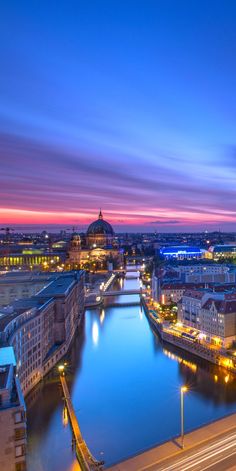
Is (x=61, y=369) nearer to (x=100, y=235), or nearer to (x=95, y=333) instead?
(x=95, y=333)

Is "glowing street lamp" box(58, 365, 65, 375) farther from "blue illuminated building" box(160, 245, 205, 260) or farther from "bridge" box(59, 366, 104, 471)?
"blue illuminated building" box(160, 245, 205, 260)

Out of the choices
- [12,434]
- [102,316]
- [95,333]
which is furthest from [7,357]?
[102,316]

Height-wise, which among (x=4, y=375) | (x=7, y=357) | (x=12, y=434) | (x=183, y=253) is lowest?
(x=183, y=253)

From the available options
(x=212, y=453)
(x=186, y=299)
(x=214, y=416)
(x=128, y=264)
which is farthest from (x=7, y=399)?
A: (x=128, y=264)

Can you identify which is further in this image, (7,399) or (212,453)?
(212,453)

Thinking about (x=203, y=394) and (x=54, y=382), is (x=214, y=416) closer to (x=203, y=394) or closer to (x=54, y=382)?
(x=203, y=394)

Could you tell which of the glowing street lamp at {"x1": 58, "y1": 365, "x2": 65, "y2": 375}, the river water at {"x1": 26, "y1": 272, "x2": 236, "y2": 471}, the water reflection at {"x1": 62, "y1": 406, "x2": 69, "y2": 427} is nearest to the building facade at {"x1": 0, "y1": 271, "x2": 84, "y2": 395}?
the glowing street lamp at {"x1": 58, "y1": 365, "x2": 65, "y2": 375}

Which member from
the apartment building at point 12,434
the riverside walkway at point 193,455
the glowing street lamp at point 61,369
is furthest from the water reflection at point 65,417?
the apartment building at point 12,434

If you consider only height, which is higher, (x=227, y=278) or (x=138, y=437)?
(x=227, y=278)
